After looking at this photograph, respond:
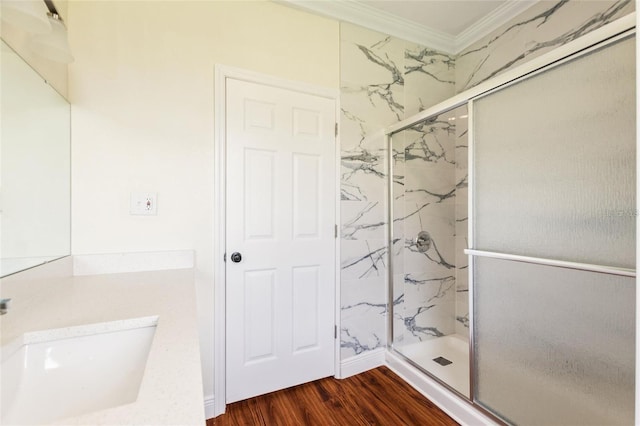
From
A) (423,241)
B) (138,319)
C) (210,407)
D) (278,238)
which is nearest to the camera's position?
(138,319)

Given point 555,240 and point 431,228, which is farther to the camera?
point 431,228

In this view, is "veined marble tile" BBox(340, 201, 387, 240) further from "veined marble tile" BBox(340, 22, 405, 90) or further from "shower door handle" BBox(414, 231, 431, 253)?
"veined marble tile" BBox(340, 22, 405, 90)

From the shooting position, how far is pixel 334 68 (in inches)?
78.6

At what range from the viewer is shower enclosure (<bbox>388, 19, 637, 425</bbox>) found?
1.06 metres

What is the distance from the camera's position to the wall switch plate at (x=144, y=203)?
1489 millimetres

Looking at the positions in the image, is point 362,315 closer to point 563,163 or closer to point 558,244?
point 558,244

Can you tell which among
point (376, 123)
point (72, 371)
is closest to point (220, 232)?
point (72, 371)

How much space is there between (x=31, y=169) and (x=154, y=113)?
2.10ft

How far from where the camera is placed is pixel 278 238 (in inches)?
71.5

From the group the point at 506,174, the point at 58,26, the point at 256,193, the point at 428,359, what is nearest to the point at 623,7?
the point at 506,174

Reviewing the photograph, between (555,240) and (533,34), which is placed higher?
(533,34)

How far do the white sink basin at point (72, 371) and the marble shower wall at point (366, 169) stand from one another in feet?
4.67

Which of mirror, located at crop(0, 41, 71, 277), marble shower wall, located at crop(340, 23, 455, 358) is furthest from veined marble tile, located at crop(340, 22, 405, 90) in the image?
mirror, located at crop(0, 41, 71, 277)

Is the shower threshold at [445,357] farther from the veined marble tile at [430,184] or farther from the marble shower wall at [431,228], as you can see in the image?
the veined marble tile at [430,184]
